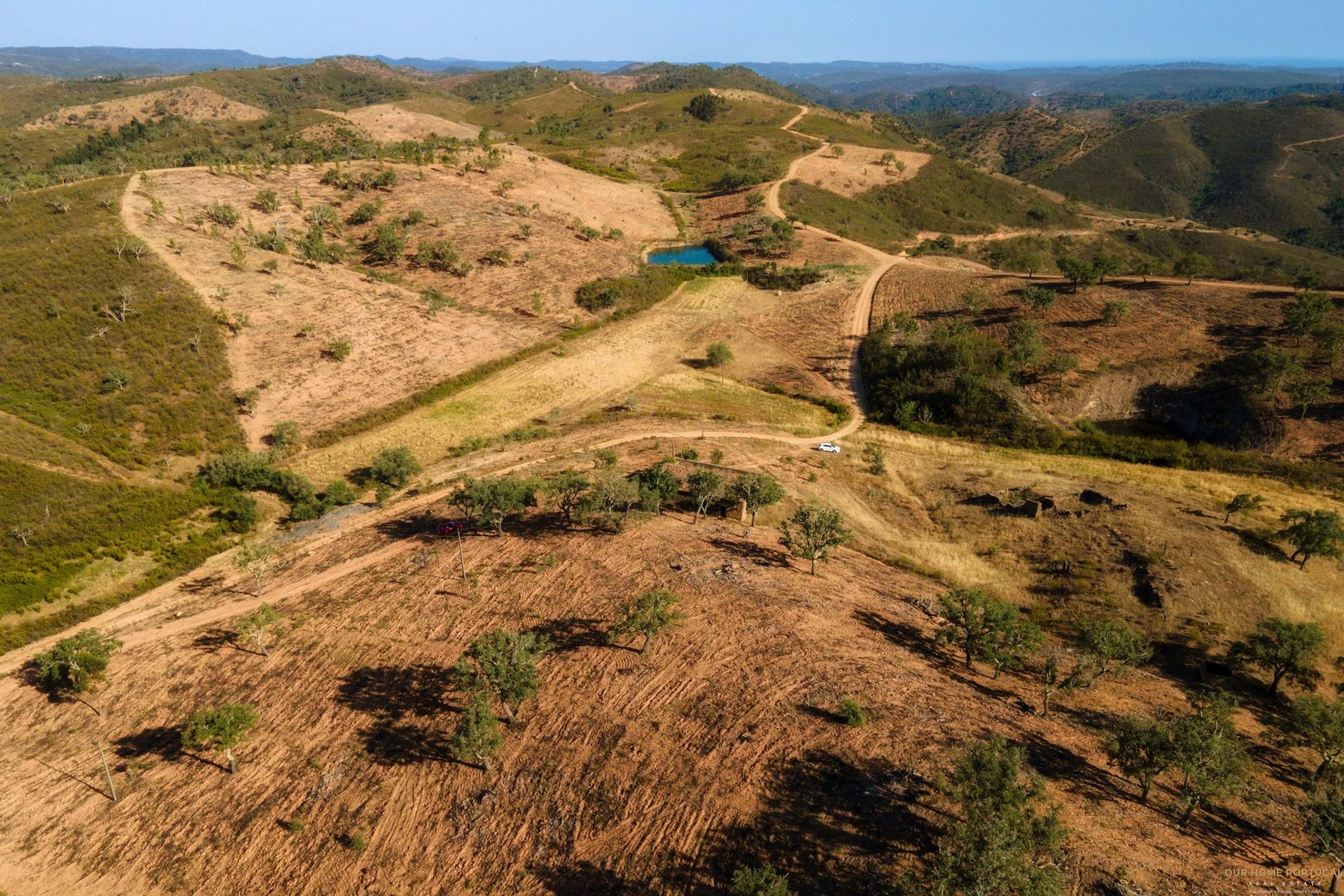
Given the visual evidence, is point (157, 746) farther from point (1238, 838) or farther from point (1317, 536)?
point (1317, 536)

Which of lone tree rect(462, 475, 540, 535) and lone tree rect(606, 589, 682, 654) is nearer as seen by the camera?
lone tree rect(606, 589, 682, 654)

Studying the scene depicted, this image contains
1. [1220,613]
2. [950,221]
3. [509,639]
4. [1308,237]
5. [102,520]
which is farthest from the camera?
[1308,237]

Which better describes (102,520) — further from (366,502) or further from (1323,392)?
(1323,392)

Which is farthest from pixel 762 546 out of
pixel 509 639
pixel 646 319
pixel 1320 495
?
pixel 646 319

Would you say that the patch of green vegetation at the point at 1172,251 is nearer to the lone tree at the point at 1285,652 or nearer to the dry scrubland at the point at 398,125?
the lone tree at the point at 1285,652

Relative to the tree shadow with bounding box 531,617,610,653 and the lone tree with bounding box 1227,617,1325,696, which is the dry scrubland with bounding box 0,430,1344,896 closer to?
the tree shadow with bounding box 531,617,610,653

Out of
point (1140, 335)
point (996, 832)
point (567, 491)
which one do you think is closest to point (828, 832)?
point (996, 832)

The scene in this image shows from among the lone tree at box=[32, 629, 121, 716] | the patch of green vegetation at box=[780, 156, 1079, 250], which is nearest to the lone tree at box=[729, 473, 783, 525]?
the lone tree at box=[32, 629, 121, 716]
